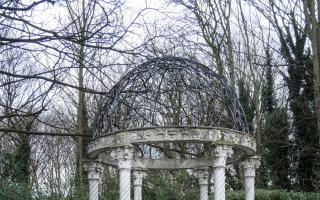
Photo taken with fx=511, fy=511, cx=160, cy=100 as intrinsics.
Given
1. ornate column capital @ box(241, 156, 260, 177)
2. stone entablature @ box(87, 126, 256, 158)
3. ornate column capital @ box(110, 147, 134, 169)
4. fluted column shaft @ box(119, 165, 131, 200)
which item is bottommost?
fluted column shaft @ box(119, 165, 131, 200)

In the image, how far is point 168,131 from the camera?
38.0 feet

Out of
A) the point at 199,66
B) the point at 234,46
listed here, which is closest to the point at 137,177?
the point at 199,66

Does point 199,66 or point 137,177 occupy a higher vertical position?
point 199,66

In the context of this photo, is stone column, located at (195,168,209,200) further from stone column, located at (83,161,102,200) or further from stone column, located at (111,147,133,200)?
stone column, located at (111,147,133,200)

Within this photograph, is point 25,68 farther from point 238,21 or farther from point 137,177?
point 238,21

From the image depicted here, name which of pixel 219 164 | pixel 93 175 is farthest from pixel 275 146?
pixel 219 164

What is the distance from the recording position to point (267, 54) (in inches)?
1101

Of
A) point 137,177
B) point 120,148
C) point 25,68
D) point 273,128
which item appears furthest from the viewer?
point 273,128

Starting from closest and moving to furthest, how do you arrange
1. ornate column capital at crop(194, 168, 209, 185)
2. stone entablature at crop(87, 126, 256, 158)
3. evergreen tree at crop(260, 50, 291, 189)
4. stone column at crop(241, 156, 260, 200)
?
1. stone entablature at crop(87, 126, 256, 158)
2. stone column at crop(241, 156, 260, 200)
3. ornate column capital at crop(194, 168, 209, 185)
4. evergreen tree at crop(260, 50, 291, 189)

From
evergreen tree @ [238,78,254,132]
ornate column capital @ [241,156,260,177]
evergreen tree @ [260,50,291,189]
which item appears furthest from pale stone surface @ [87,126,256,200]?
evergreen tree @ [238,78,254,132]

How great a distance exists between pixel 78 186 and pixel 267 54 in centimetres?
1247

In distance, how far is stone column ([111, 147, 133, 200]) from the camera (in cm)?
1159

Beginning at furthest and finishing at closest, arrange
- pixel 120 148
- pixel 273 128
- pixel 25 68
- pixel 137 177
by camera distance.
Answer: pixel 273 128, pixel 137 177, pixel 25 68, pixel 120 148

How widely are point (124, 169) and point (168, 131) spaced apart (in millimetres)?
1342
